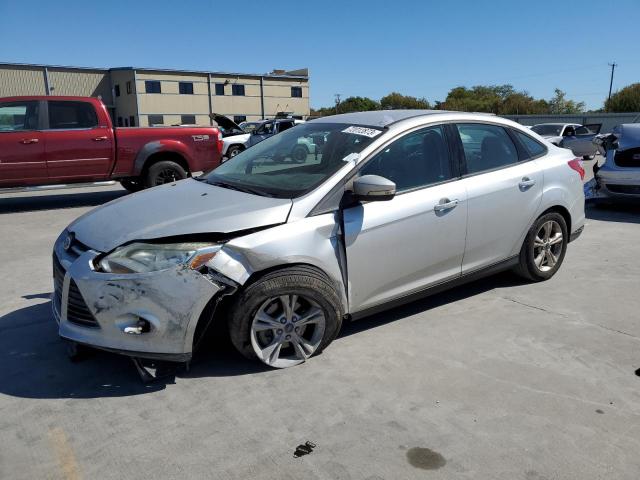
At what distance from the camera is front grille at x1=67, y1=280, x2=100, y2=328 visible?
3104 millimetres

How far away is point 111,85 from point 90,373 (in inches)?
2535

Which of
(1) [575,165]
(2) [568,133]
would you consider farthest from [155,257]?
(2) [568,133]

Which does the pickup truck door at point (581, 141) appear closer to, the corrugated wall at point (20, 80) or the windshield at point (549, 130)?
the windshield at point (549, 130)

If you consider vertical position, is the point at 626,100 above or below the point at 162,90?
below

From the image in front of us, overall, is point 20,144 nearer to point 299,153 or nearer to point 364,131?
point 299,153

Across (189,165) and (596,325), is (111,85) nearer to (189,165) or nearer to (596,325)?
(189,165)

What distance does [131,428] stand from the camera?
283 centimetres

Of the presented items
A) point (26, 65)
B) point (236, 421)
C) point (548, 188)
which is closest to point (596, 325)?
point (548, 188)

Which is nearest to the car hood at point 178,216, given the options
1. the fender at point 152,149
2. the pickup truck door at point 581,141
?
the fender at point 152,149

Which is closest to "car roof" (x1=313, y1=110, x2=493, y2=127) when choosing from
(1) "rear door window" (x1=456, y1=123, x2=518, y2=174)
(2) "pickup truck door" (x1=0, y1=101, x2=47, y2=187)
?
(1) "rear door window" (x1=456, y1=123, x2=518, y2=174)

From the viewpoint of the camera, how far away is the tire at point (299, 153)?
4195 mm

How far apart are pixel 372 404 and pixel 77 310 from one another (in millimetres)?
1827

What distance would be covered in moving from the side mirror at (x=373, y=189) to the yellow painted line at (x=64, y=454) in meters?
2.18

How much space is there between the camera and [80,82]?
5762cm
